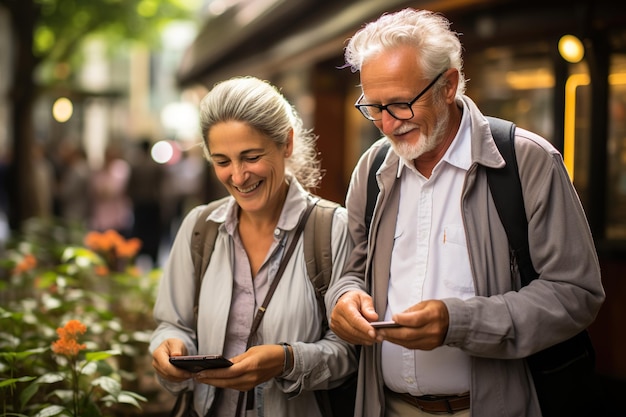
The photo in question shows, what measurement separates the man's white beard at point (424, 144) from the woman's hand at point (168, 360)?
3.19 feet

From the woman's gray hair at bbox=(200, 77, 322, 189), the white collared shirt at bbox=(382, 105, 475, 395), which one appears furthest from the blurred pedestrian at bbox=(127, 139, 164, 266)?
the white collared shirt at bbox=(382, 105, 475, 395)

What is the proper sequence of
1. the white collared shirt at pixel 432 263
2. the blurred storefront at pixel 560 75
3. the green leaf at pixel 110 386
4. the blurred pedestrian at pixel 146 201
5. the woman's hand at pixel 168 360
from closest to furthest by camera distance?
the white collared shirt at pixel 432 263
the woman's hand at pixel 168 360
the green leaf at pixel 110 386
the blurred storefront at pixel 560 75
the blurred pedestrian at pixel 146 201

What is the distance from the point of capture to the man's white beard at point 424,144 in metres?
2.46

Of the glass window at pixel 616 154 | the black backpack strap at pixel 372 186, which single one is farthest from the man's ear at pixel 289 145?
the glass window at pixel 616 154

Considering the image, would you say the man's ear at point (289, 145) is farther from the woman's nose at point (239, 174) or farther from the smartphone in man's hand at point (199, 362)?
the smartphone in man's hand at point (199, 362)

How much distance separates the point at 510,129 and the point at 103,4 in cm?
1081

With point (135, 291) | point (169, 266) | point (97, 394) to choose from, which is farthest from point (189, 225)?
point (135, 291)

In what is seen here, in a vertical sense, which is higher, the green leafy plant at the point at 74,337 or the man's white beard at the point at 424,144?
the man's white beard at the point at 424,144

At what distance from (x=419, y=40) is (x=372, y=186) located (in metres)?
0.52

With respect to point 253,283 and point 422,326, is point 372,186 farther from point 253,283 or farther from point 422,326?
point 422,326

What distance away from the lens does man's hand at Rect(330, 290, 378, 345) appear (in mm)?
2334

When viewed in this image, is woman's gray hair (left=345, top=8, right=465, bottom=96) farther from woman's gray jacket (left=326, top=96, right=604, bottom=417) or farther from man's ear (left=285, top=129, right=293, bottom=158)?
man's ear (left=285, top=129, right=293, bottom=158)

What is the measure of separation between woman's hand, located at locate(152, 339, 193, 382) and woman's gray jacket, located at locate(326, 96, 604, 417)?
2.07 ft

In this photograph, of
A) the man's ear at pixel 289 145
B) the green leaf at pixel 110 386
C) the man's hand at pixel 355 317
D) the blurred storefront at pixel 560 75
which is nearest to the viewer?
the man's hand at pixel 355 317
